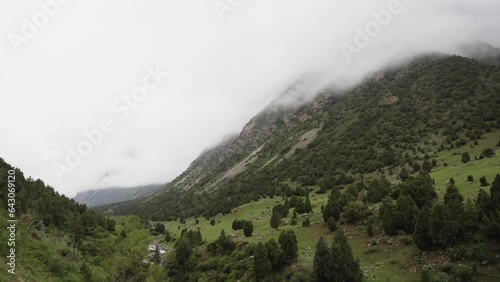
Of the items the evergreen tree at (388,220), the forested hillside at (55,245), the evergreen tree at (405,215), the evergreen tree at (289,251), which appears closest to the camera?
the evergreen tree at (405,215)

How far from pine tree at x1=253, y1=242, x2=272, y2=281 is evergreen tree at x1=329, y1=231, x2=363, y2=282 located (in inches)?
345

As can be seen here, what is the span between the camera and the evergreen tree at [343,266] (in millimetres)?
28781

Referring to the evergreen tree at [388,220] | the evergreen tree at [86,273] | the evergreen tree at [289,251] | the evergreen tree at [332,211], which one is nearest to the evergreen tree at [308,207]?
the evergreen tree at [332,211]

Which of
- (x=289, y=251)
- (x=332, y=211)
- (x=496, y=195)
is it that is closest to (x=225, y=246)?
(x=289, y=251)

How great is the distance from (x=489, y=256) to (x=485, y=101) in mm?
92855

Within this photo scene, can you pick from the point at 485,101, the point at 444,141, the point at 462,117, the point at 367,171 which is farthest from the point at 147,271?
the point at 485,101

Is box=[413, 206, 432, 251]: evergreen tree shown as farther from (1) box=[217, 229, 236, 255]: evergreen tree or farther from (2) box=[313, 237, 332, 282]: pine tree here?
(1) box=[217, 229, 236, 255]: evergreen tree

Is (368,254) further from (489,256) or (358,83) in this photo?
(358,83)

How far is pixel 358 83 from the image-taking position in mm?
191125

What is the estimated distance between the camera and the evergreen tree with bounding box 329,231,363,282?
28781 mm

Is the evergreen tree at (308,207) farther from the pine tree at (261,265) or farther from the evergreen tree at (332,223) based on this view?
the pine tree at (261,265)

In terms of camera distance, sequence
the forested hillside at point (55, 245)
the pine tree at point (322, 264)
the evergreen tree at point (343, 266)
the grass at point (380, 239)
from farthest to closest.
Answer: the forested hillside at point (55, 245) < the grass at point (380, 239) < the pine tree at point (322, 264) < the evergreen tree at point (343, 266)

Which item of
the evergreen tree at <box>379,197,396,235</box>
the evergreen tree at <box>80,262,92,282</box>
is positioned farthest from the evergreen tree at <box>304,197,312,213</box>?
the evergreen tree at <box>80,262,92,282</box>

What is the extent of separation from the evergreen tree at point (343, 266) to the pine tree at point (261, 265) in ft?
28.7
